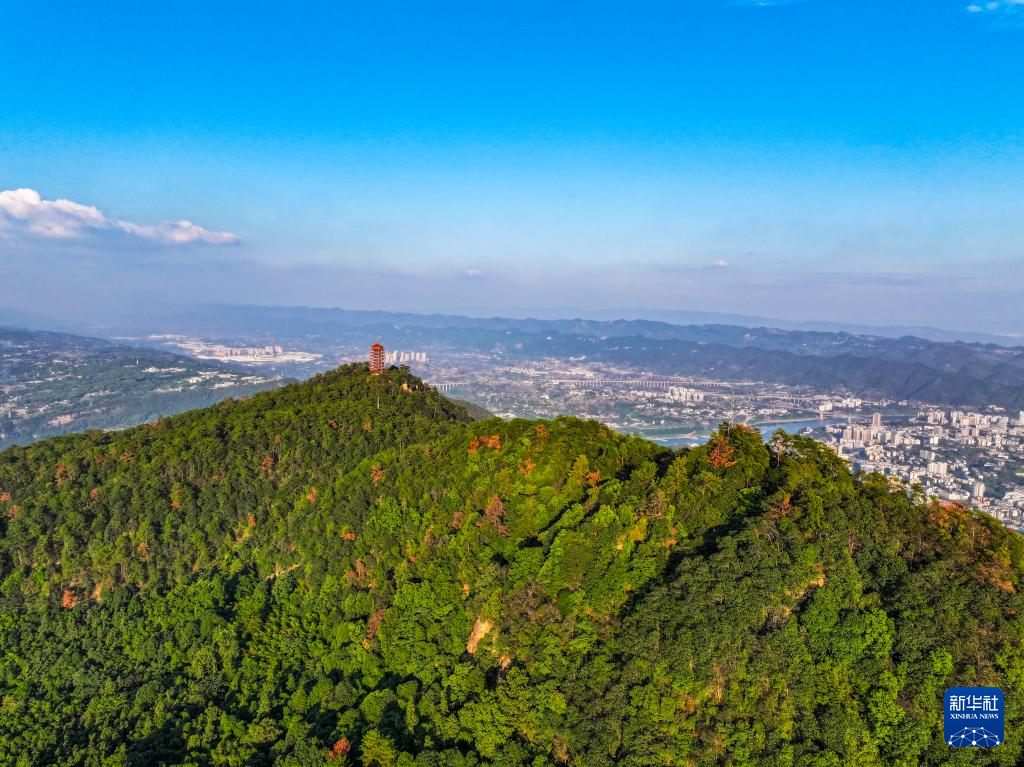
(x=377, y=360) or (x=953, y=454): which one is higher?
(x=377, y=360)

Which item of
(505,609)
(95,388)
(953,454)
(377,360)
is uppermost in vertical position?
(377,360)

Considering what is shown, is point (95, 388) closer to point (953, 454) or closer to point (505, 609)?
point (505, 609)

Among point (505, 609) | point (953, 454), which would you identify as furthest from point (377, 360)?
point (953, 454)

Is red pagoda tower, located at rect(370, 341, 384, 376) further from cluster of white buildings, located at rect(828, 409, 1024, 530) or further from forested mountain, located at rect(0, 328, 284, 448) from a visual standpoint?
forested mountain, located at rect(0, 328, 284, 448)

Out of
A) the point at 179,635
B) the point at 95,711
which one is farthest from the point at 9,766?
the point at 179,635

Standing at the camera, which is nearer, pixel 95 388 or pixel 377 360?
pixel 377 360

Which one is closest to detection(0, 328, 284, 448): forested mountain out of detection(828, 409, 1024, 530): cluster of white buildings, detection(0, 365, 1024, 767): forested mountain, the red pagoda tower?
the red pagoda tower

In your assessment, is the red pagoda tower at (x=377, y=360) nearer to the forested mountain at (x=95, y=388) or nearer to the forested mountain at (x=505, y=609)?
the forested mountain at (x=505, y=609)

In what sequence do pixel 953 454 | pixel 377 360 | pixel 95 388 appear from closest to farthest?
pixel 377 360 < pixel 953 454 < pixel 95 388

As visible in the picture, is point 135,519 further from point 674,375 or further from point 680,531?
point 674,375
